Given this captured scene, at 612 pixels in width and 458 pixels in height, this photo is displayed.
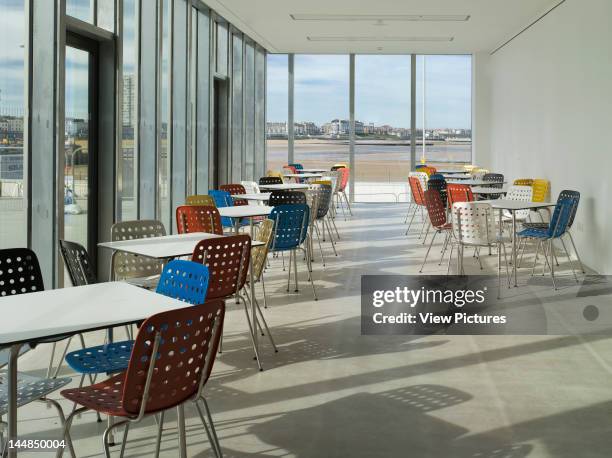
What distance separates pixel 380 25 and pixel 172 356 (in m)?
11.5

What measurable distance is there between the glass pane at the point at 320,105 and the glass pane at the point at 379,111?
351 millimetres

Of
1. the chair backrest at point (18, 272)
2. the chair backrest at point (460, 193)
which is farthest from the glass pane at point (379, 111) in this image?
the chair backrest at point (18, 272)

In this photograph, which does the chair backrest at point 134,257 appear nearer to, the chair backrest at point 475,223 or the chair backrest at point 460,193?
the chair backrest at point 475,223

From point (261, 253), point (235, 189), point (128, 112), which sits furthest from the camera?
point (235, 189)

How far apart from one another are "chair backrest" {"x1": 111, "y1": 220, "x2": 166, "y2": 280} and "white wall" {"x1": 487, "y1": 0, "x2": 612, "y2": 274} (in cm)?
542

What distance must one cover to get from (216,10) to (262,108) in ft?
16.5

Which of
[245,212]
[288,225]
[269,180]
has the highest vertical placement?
[269,180]

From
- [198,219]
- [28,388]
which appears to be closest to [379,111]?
[198,219]

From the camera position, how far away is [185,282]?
139 inches

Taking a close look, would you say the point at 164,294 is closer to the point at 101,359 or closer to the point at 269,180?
the point at 101,359

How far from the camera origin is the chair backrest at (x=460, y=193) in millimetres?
9402

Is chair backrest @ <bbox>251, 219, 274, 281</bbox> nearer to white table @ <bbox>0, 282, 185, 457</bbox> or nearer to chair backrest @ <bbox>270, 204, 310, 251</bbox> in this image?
chair backrest @ <bbox>270, 204, 310, 251</bbox>

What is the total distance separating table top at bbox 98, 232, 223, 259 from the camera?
4594mm

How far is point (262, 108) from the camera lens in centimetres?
1680
